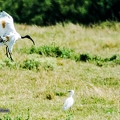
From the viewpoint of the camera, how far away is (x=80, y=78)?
1098 centimetres

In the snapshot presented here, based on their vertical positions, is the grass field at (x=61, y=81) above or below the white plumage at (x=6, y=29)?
below

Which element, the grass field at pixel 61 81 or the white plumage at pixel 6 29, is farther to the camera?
the grass field at pixel 61 81

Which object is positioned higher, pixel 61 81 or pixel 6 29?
pixel 6 29

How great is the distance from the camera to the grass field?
7871 mm

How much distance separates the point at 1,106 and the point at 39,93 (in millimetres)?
1079

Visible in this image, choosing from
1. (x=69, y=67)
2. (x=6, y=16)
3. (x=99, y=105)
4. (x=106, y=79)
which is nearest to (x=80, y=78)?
(x=106, y=79)

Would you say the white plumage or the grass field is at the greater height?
the white plumage

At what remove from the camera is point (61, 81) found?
34.1ft

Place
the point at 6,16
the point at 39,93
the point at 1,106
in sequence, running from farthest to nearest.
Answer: the point at 39,93
the point at 1,106
the point at 6,16

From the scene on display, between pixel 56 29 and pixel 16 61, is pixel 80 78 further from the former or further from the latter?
pixel 56 29

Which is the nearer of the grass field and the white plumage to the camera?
the white plumage

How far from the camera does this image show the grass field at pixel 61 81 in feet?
25.8

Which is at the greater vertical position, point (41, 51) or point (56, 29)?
point (41, 51)

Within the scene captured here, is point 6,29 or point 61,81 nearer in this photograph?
point 6,29
